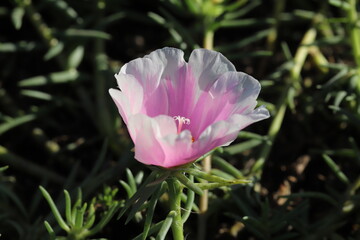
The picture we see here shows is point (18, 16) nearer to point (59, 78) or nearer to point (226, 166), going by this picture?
point (59, 78)

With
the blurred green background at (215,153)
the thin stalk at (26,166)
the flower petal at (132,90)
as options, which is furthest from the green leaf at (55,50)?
the flower petal at (132,90)

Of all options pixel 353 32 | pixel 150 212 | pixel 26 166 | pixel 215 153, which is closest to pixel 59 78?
pixel 26 166

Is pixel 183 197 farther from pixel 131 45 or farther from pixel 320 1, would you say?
pixel 320 1

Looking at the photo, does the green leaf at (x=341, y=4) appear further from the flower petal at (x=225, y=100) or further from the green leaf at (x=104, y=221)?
the green leaf at (x=104, y=221)

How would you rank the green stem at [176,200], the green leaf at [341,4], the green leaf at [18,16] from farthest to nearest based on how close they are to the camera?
1. the green leaf at [18,16]
2. the green leaf at [341,4]
3. the green stem at [176,200]

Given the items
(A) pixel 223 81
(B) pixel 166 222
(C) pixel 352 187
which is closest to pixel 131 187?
(B) pixel 166 222
